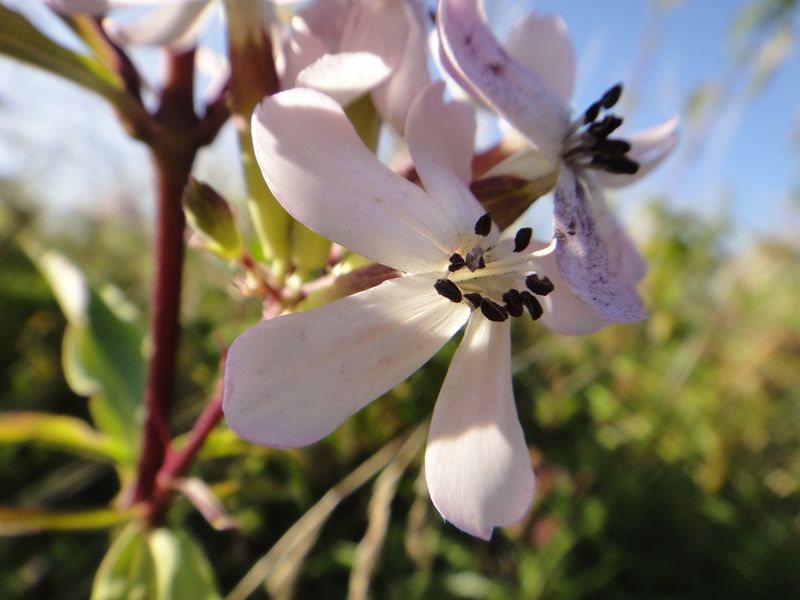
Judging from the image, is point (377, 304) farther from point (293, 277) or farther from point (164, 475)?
point (164, 475)

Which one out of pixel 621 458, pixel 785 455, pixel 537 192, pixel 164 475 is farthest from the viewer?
pixel 785 455

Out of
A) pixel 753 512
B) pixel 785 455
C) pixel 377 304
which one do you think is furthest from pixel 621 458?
pixel 377 304

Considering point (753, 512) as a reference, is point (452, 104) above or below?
above

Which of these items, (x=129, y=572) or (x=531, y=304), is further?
(x=129, y=572)

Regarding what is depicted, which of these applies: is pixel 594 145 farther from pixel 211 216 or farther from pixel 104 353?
pixel 104 353

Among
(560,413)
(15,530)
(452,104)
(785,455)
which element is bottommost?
(785,455)

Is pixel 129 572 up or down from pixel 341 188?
down

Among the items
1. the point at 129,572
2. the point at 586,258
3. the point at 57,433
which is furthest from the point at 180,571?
the point at 586,258
